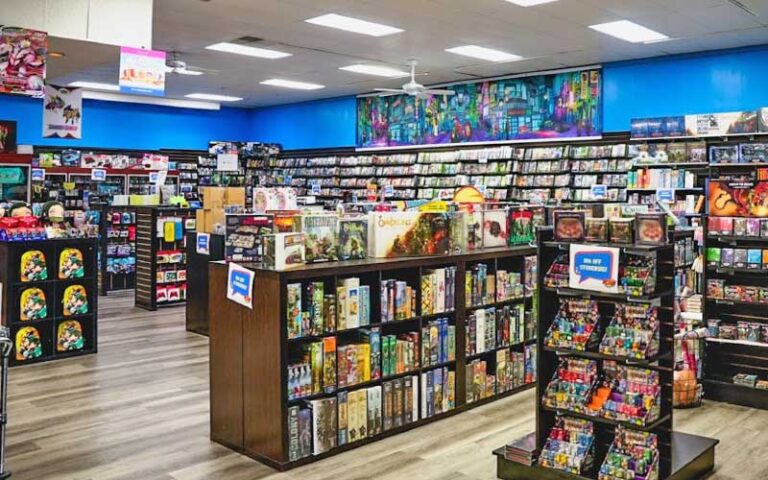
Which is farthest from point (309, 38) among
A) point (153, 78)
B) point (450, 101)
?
point (450, 101)

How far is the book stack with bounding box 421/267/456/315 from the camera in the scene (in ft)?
17.3

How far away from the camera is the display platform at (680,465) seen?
4025mm

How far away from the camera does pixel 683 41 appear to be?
10.1 metres

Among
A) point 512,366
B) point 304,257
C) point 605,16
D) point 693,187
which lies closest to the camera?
point 304,257

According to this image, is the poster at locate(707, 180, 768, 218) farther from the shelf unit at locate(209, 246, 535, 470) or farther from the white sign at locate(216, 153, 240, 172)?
the white sign at locate(216, 153, 240, 172)

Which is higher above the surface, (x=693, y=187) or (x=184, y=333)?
(x=693, y=187)

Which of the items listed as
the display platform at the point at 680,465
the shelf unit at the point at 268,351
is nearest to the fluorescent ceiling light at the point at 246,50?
the shelf unit at the point at 268,351

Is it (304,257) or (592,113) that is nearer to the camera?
(304,257)

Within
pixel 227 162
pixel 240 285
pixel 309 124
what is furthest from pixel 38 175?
pixel 240 285

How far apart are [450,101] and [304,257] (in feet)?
33.6

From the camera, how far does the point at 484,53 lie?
1112 cm

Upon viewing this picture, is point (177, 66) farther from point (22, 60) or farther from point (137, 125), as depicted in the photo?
point (137, 125)

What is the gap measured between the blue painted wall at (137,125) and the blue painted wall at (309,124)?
0.74 m

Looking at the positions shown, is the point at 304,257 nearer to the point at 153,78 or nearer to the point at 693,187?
the point at 153,78
